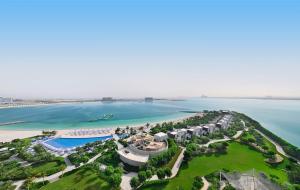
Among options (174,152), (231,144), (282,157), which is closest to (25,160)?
(174,152)

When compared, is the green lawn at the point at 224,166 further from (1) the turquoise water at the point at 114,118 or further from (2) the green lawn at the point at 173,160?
(1) the turquoise water at the point at 114,118

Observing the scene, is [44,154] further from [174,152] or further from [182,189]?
[182,189]

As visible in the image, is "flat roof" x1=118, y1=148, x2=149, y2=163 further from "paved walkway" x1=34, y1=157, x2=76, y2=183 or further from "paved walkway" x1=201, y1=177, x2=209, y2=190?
"paved walkway" x1=201, y1=177, x2=209, y2=190

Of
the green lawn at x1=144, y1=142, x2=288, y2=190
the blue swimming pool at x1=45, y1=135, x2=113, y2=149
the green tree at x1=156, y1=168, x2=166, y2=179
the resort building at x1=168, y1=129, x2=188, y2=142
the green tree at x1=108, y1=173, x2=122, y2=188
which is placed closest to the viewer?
the green tree at x1=108, y1=173, x2=122, y2=188

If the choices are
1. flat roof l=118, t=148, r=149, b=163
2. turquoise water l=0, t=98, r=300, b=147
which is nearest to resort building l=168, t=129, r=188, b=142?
flat roof l=118, t=148, r=149, b=163

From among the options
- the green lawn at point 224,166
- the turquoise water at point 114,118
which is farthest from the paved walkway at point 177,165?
the turquoise water at point 114,118

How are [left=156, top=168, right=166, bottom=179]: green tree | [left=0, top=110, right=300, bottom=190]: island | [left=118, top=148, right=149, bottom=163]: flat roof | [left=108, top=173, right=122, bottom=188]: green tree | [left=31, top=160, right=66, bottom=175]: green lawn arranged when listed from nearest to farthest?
[left=108, top=173, right=122, bottom=188]: green tree → [left=0, top=110, right=300, bottom=190]: island → [left=156, top=168, right=166, bottom=179]: green tree → [left=31, top=160, right=66, bottom=175]: green lawn → [left=118, top=148, right=149, bottom=163]: flat roof

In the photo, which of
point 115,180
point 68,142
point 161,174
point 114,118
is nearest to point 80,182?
point 115,180
